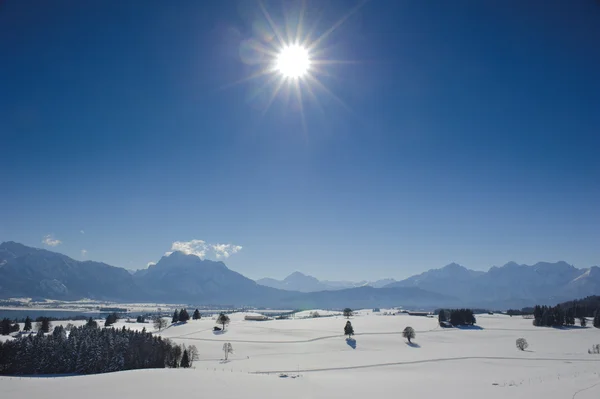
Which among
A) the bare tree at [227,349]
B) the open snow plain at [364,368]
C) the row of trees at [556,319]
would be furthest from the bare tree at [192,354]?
the row of trees at [556,319]

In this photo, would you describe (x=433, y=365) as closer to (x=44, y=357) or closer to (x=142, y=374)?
(x=142, y=374)

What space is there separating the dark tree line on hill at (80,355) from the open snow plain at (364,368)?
10.7 metres

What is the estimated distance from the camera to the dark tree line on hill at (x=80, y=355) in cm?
7075

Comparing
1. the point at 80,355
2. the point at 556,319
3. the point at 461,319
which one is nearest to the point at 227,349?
the point at 80,355

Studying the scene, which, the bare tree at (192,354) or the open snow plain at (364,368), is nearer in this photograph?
the open snow plain at (364,368)

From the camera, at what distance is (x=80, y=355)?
238ft

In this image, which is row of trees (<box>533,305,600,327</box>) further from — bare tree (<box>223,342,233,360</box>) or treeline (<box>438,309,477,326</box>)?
bare tree (<box>223,342,233,360</box>)

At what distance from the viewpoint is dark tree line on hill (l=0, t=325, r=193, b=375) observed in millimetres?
70750

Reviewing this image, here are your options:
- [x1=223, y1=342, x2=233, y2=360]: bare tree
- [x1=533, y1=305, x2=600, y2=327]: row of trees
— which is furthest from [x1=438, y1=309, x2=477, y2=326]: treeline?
[x1=223, y1=342, x2=233, y2=360]: bare tree

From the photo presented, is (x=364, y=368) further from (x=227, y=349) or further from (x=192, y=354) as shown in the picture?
(x=192, y=354)

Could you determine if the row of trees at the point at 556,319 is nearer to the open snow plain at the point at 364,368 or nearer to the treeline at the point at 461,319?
the open snow plain at the point at 364,368

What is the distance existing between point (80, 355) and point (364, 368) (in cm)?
5614

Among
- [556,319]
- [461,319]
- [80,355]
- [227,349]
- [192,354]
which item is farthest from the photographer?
[461,319]

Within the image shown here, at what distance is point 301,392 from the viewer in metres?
46.0
